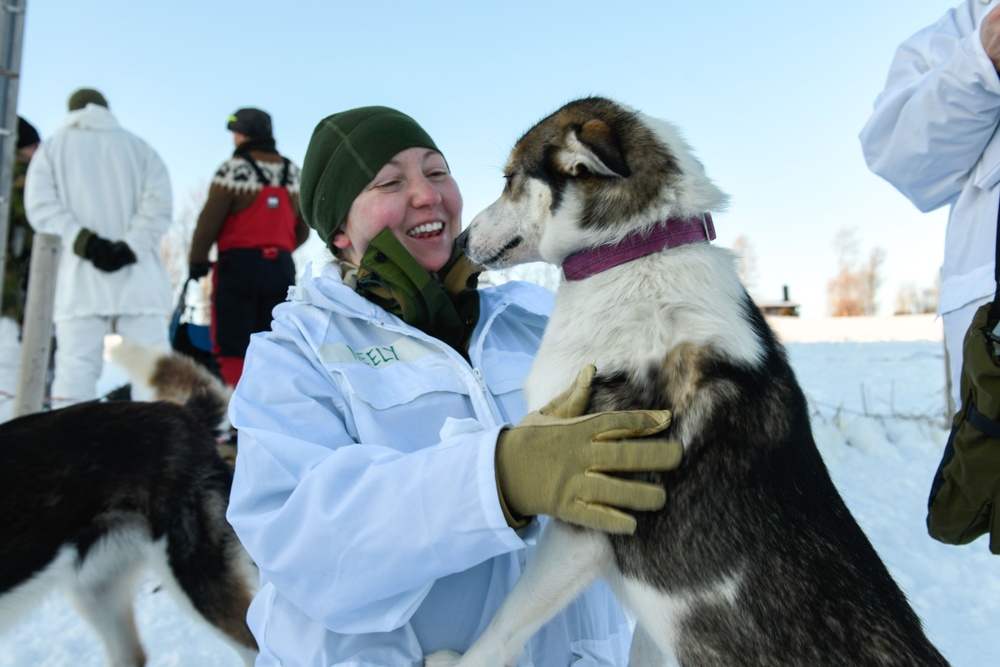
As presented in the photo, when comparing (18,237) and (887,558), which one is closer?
(887,558)

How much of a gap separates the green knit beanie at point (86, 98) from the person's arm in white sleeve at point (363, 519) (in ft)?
13.7

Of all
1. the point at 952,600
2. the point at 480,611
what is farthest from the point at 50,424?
the point at 952,600

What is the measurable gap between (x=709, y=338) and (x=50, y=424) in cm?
230

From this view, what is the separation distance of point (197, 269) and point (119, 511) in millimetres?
2669

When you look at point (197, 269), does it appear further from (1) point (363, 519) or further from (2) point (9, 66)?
(1) point (363, 519)

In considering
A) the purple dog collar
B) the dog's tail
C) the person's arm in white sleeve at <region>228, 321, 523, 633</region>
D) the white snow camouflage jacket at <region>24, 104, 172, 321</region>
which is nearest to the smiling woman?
the person's arm in white sleeve at <region>228, 321, 523, 633</region>

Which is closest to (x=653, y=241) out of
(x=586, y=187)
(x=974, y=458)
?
(x=586, y=187)

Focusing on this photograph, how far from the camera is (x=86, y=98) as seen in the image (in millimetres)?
4684

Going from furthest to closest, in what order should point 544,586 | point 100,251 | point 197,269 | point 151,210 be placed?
point 197,269
point 151,210
point 100,251
point 544,586

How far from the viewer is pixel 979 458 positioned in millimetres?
1880

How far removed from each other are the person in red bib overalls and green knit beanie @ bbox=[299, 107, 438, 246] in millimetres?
2604

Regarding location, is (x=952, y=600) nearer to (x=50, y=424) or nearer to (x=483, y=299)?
(x=483, y=299)

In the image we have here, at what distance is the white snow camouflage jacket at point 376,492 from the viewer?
52.6 inches

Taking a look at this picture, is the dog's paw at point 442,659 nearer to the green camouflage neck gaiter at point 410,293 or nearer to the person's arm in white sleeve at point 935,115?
the green camouflage neck gaiter at point 410,293
